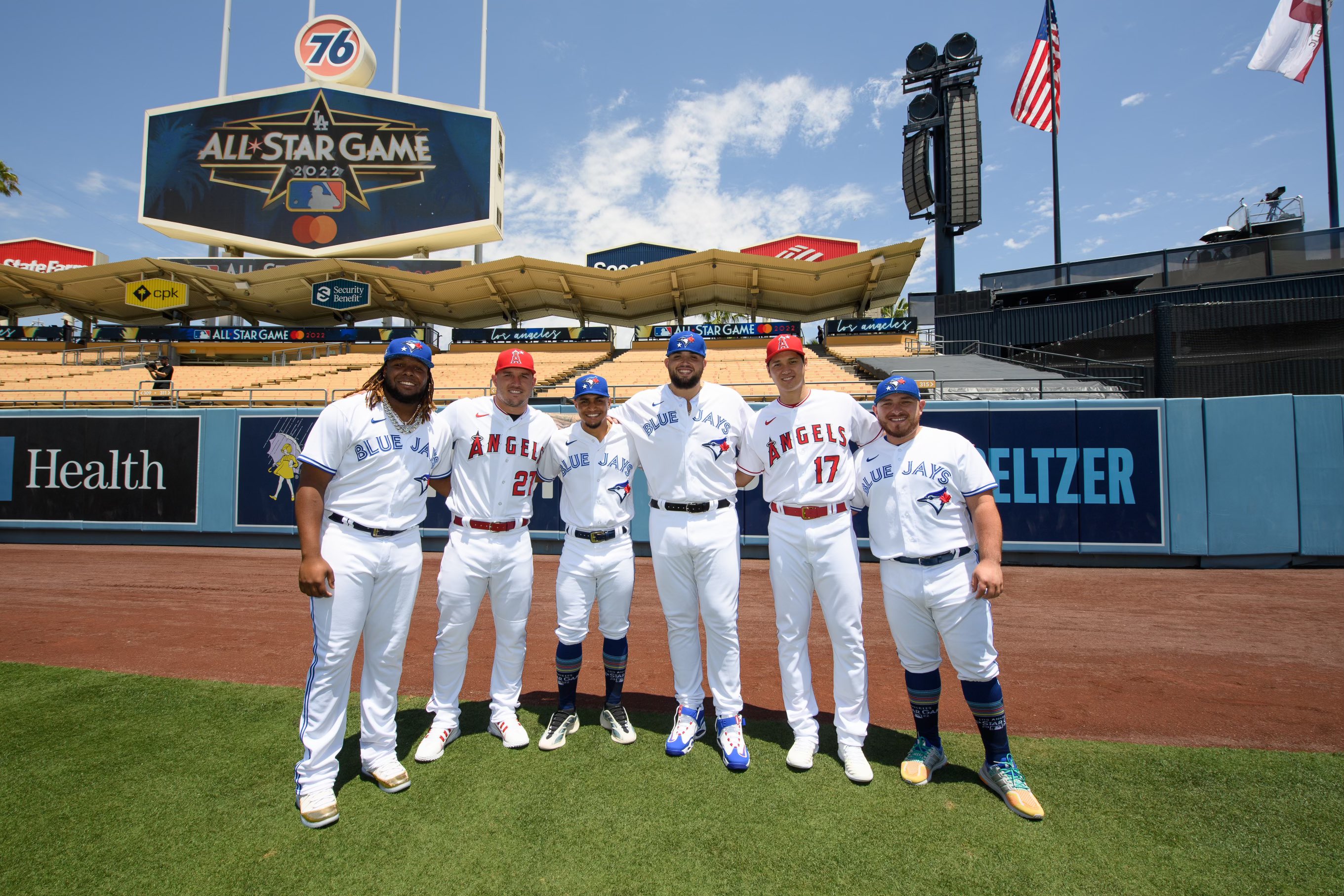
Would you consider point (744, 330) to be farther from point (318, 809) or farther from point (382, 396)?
point (318, 809)

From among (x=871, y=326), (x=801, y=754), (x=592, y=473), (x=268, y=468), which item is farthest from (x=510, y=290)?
(x=801, y=754)

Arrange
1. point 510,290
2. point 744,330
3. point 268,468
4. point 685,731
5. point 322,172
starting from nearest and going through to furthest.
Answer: point 685,731
point 268,468
point 510,290
point 744,330
point 322,172

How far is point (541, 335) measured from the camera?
24172 mm

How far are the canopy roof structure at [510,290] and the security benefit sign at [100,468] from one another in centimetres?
1305

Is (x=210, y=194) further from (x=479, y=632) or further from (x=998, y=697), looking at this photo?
(x=998, y=697)

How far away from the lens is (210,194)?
24.2 metres

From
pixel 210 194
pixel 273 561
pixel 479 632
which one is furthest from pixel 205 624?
pixel 210 194

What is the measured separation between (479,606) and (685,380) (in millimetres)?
1750

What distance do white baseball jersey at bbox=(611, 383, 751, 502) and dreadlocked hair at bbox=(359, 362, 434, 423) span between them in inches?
43.5

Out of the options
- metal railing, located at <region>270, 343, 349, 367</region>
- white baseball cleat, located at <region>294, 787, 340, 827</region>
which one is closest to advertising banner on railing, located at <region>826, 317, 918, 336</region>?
metal railing, located at <region>270, 343, 349, 367</region>

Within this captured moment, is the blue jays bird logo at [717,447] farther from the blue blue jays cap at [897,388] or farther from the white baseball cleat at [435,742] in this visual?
the white baseball cleat at [435,742]

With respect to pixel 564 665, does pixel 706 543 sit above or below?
above

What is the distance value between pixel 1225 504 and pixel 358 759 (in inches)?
392

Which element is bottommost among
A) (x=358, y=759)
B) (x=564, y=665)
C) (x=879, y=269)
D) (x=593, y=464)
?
(x=358, y=759)
